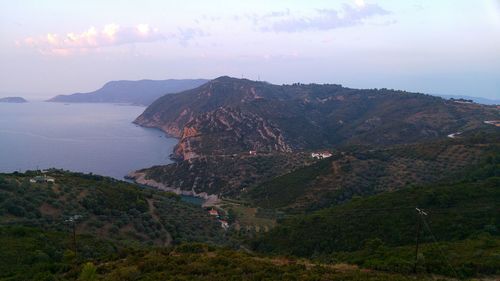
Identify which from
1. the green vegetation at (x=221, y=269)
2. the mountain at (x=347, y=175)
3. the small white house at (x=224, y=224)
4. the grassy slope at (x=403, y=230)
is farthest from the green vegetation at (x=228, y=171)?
the green vegetation at (x=221, y=269)

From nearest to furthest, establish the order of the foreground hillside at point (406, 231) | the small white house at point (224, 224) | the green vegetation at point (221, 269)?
the green vegetation at point (221, 269)
the foreground hillside at point (406, 231)
the small white house at point (224, 224)

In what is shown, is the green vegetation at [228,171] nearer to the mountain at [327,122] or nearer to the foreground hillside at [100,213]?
the mountain at [327,122]

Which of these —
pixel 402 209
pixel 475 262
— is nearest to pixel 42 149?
pixel 402 209

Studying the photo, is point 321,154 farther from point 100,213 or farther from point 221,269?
point 221,269

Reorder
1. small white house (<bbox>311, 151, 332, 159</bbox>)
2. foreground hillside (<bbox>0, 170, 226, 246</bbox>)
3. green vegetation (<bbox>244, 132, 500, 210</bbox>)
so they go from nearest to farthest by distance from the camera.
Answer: foreground hillside (<bbox>0, 170, 226, 246</bbox>) → green vegetation (<bbox>244, 132, 500, 210</bbox>) → small white house (<bbox>311, 151, 332, 159</bbox>)

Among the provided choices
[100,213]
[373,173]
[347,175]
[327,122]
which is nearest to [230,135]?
[327,122]

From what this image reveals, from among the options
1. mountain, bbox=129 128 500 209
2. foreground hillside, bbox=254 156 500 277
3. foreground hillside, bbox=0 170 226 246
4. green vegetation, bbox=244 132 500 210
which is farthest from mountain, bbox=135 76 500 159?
foreground hillside, bbox=254 156 500 277

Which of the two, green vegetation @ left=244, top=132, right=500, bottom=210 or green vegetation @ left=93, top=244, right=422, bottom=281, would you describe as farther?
green vegetation @ left=244, top=132, right=500, bottom=210

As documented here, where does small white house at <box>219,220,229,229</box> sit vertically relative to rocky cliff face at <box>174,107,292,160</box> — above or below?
below

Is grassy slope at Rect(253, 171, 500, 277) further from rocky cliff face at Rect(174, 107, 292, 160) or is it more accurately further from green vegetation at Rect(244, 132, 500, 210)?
rocky cliff face at Rect(174, 107, 292, 160)
